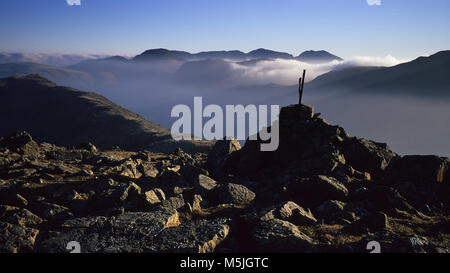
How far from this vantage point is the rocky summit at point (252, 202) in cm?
972

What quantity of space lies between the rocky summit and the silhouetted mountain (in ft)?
247

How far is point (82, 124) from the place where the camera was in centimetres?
16038

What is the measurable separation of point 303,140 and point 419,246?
1157 cm

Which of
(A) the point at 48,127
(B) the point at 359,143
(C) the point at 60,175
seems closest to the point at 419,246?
(B) the point at 359,143

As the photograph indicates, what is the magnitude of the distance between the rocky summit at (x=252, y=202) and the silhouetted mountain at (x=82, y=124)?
7515 cm

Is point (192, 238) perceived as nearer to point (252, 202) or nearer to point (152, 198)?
point (152, 198)

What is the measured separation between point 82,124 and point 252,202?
6588 inches

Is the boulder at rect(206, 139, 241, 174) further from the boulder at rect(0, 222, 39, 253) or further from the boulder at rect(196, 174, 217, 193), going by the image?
the boulder at rect(0, 222, 39, 253)

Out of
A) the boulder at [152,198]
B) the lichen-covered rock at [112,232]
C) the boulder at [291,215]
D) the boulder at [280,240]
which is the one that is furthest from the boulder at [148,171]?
the boulder at [280,240]

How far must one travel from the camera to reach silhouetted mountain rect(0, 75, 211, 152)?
12206cm

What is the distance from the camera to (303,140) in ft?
66.6

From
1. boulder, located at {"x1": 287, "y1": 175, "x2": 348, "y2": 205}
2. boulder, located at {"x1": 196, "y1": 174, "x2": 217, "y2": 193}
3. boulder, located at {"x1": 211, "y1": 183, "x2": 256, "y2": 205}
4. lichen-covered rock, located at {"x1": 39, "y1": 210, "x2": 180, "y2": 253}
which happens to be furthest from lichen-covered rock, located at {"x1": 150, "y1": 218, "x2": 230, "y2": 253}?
boulder, located at {"x1": 287, "y1": 175, "x2": 348, "y2": 205}

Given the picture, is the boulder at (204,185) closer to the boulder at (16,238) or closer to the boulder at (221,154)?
the boulder at (221,154)

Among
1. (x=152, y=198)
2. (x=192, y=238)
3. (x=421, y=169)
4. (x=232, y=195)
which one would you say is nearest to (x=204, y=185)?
(x=232, y=195)
